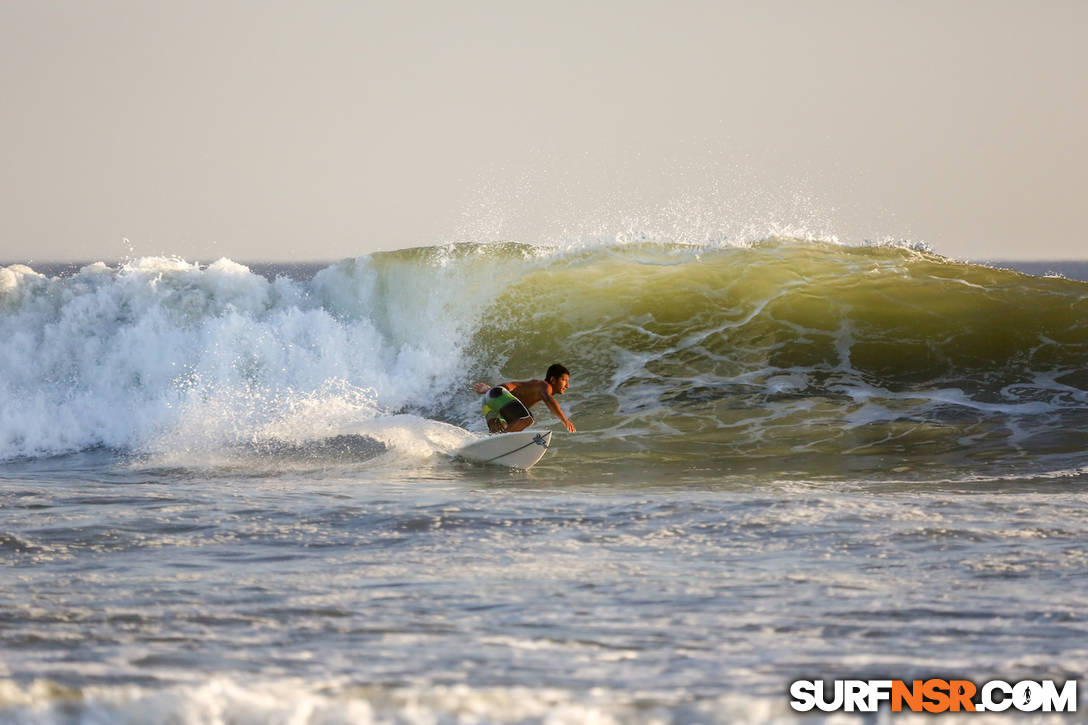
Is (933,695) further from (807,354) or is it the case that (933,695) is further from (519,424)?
(807,354)

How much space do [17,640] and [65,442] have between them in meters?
9.77

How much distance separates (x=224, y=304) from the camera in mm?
16922

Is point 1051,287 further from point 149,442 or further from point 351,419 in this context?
point 149,442

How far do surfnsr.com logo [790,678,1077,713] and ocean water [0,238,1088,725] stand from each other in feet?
0.35

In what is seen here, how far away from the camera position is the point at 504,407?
1060 centimetres

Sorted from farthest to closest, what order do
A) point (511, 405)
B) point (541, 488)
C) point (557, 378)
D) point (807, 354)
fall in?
point (807, 354) < point (511, 405) < point (557, 378) < point (541, 488)

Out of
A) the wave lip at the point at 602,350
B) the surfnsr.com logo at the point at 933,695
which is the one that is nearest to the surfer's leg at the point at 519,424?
the wave lip at the point at 602,350

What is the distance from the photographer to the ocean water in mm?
3834

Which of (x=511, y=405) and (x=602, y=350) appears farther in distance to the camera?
(x=602, y=350)

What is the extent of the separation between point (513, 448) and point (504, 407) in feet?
2.15

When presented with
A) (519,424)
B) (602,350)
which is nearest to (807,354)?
(602,350)

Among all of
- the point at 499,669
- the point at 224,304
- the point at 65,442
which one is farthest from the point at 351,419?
the point at 499,669

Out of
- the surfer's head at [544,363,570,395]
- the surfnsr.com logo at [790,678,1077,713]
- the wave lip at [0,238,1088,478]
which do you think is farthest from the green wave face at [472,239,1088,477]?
the surfnsr.com logo at [790,678,1077,713]

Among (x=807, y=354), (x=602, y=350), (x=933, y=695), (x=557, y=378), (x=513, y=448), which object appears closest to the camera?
(x=933, y=695)
